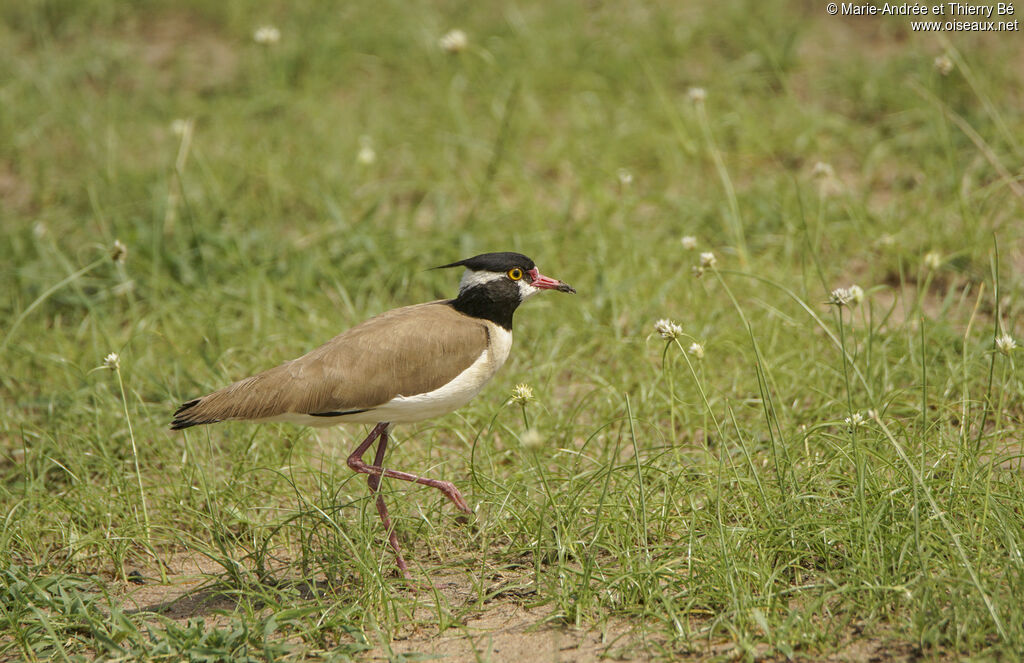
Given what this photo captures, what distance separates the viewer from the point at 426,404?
4371 mm

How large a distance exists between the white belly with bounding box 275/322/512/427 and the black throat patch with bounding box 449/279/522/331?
258mm

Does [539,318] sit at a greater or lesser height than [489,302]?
lesser

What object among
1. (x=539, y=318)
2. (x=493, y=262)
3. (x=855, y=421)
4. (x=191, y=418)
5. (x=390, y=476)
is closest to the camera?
(x=855, y=421)

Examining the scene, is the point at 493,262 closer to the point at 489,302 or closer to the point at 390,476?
the point at 489,302

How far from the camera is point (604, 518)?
4121 mm

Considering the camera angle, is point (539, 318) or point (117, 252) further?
point (539, 318)

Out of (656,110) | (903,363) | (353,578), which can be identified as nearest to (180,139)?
(656,110)

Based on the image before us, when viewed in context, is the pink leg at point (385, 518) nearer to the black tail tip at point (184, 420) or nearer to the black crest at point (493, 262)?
the black tail tip at point (184, 420)

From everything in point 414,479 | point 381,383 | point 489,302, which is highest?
point 489,302

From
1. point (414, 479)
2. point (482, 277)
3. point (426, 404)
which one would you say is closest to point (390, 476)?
point (414, 479)

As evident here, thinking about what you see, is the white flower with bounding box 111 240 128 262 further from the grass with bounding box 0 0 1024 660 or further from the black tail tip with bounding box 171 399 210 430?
the black tail tip with bounding box 171 399 210 430

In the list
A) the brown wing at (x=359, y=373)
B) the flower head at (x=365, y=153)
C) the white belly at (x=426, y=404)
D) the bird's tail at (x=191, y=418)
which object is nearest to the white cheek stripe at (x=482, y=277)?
the brown wing at (x=359, y=373)

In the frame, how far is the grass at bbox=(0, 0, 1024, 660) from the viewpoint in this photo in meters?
3.83

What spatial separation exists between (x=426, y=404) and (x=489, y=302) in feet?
2.20
